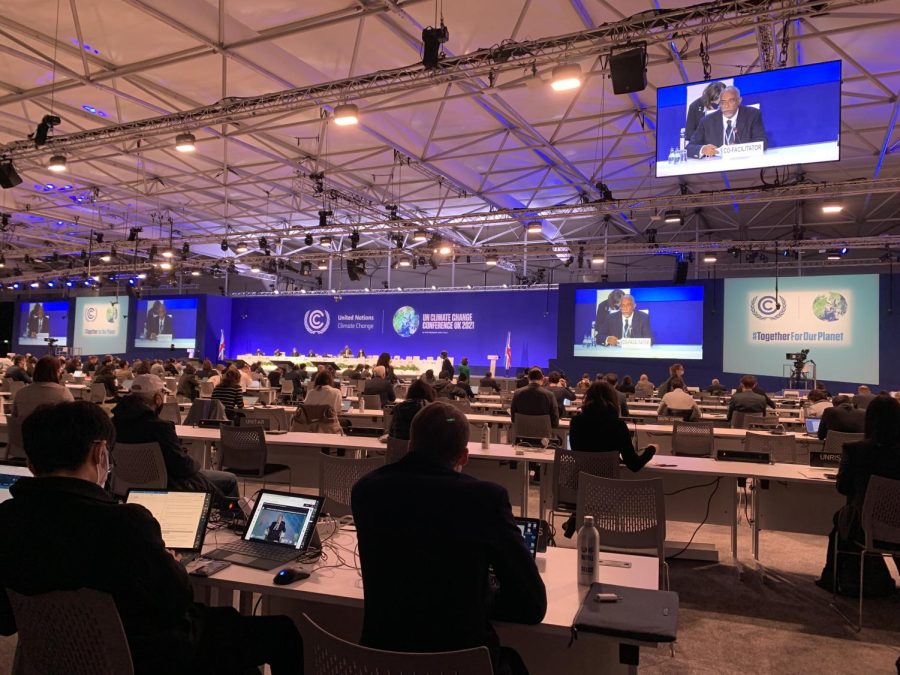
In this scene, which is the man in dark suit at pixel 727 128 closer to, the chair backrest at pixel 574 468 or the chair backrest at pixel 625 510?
the chair backrest at pixel 574 468

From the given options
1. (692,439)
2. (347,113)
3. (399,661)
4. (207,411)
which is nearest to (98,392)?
(207,411)

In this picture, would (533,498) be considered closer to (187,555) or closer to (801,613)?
(801,613)

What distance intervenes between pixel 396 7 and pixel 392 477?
7.48 metres

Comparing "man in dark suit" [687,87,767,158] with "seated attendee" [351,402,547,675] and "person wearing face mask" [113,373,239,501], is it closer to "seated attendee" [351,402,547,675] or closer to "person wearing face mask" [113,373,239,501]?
"person wearing face mask" [113,373,239,501]

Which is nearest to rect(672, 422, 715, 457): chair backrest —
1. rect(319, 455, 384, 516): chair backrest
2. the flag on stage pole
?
rect(319, 455, 384, 516): chair backrest

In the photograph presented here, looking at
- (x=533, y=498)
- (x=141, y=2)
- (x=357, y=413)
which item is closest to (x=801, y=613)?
(x=533, y=498)

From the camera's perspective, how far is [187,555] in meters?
2.68

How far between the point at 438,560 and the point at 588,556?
35.6 inches

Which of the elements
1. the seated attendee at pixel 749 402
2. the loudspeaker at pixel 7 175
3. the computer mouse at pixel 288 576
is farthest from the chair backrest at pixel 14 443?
the seated attendee at pixel 749 402

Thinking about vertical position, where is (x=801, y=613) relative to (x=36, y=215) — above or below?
below

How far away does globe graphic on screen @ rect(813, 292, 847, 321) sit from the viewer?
16547 mm

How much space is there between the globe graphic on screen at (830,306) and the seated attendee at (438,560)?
57.3ft

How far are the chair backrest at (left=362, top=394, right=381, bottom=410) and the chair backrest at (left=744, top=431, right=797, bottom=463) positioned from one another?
4971 mm

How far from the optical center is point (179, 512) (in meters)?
2.78
